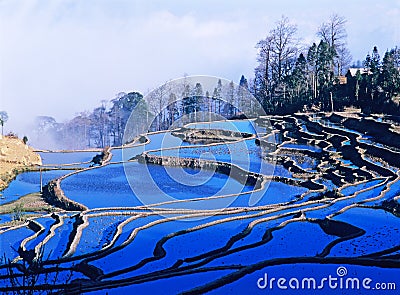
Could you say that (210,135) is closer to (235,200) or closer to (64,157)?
(64,157)

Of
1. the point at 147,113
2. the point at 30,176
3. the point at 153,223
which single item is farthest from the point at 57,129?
the point at 153,223

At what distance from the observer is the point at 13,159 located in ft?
84.1

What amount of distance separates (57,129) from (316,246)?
4123 cm

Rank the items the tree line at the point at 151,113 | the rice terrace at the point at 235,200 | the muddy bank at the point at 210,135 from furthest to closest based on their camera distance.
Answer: the tree line at the point at 151,113
the muddy bank at the point at 210,135
the rice terrace at the point at 235,200

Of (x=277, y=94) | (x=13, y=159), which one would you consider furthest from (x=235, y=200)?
(x=277, y=94)

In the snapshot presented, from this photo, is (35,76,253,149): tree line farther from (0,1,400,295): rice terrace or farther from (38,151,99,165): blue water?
(38,151,99,165): blue water

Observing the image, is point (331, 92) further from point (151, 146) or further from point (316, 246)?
point (316, 246)

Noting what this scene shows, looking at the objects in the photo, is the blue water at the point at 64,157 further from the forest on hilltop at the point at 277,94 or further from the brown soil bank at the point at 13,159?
the forest on hilltop at the point at 277,94

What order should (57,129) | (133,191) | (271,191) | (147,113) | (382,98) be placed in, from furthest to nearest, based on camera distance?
(57,129) < (147,113) < (382,98) < (133,191) < (271,191)

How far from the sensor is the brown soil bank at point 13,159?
23.3m

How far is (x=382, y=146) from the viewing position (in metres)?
23.3

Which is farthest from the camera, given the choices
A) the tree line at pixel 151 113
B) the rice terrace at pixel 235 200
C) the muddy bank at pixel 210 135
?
the tree line at pixel 151 113

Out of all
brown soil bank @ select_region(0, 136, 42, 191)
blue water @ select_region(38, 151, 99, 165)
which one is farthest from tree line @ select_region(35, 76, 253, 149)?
brown soil bank @ select_region(0, 136, 42, 191)

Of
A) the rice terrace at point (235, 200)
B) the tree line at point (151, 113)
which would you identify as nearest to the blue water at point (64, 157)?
the rice terrace at point (235, 200)
